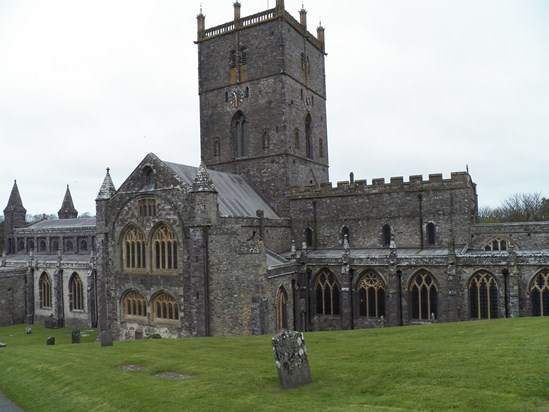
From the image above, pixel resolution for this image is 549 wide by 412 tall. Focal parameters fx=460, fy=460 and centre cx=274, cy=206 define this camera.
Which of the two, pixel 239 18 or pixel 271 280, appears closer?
pixel 271 280

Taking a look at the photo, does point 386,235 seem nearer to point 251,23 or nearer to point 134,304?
point 134,304

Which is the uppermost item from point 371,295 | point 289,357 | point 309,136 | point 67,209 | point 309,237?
point 309,136

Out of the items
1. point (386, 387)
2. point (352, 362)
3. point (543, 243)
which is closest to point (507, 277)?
point (543, 243)

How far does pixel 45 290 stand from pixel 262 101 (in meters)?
29.0

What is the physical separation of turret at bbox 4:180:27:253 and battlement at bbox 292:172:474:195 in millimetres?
40925

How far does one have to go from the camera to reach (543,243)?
3231 cm

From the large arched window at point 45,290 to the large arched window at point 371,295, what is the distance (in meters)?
31.8

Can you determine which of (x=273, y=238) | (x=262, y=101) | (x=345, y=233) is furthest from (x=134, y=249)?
(x=262, y=101)

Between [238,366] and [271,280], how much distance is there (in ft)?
40.2

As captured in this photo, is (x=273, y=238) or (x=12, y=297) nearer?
(x=273, y=238)

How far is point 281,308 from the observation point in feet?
95.8

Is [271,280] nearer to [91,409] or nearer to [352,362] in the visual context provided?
[352,362]

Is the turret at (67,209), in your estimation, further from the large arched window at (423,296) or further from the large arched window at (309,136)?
the large arched window at (423,296)

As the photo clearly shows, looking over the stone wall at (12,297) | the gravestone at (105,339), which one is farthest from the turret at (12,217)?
the gravestone at (105,339)
